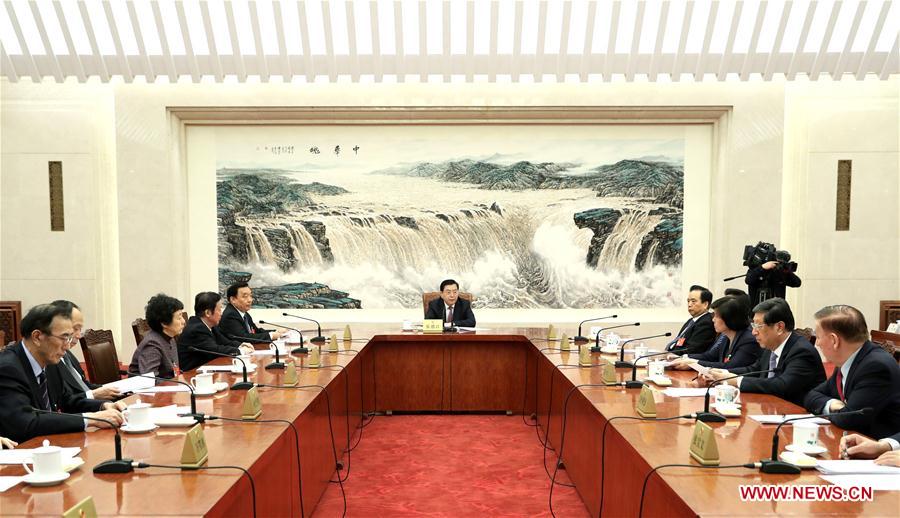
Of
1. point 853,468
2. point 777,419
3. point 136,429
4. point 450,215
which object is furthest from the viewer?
point 450,215

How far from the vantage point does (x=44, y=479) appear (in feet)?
6.93

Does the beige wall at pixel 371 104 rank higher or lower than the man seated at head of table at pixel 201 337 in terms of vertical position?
higher

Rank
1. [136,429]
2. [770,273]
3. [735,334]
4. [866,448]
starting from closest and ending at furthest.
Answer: [866,448]
[136,429]
[735,334]
[770,273]

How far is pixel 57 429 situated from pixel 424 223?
5436 mm

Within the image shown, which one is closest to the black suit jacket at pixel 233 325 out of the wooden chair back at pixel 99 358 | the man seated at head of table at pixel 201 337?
the man seated at head of table at pixel 201 337

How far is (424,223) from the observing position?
7918mm

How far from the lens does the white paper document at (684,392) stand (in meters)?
3.44

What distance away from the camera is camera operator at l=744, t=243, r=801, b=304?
18.9 ft

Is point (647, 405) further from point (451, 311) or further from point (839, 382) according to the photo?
point (451, 311)

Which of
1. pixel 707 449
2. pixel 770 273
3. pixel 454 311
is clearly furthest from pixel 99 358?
pixel 770 273

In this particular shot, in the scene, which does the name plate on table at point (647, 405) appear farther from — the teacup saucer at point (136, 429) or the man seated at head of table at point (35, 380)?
the man seated at head of table at point (35, 380)

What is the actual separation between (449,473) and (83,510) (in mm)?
2892

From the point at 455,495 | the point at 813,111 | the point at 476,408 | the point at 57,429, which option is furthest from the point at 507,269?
the point at 57,429

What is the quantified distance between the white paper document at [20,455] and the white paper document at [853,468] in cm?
242
